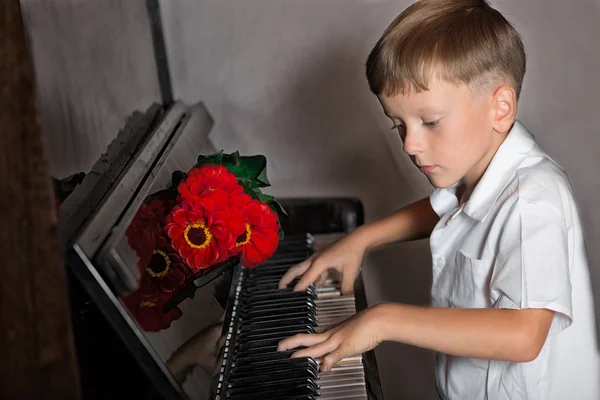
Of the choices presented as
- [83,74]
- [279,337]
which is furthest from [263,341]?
[83,74]

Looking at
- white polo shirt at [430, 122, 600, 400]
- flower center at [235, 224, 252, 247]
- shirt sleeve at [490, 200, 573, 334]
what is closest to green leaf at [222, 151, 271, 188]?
flower center at [235, 224, 252, 247]

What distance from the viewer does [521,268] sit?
91 cm

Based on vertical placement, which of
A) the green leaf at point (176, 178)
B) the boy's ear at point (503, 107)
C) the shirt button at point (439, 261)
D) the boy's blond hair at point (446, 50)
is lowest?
the shirt button at point (439, 261)

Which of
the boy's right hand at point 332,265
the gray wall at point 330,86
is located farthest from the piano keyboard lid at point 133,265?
the gray wall at point 330,86

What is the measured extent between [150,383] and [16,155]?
1.07 ft

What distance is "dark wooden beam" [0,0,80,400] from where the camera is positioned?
0.64 metres

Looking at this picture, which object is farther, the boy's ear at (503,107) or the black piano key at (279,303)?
the black piano key at (279,303)

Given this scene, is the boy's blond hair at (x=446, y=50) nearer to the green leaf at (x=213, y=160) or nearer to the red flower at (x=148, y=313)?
the green leaf at (x=213, y=160)

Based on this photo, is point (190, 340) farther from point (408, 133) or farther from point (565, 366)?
point (565, 366)

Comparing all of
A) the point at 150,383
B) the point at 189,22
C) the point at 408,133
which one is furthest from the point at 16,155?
the point at 189,22

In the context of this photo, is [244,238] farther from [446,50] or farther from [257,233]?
[446,50]

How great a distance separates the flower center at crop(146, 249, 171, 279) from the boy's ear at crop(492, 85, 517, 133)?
50cm

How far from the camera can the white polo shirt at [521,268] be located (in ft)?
2.98

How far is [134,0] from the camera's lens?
1.35 meters
